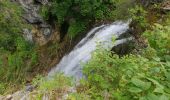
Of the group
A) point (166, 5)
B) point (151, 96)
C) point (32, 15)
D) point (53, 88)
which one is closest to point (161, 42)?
point (53, 88)

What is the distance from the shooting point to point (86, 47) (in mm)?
9078

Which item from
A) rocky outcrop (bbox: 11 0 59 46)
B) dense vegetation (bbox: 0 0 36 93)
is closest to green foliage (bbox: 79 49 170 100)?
dense vegetation (bbox: 0 0 36 93)

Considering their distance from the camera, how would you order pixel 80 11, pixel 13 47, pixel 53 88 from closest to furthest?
1. pixel 53 88
2. pixel 80 11
3. pixel 13 47

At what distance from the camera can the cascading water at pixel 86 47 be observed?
8617 millimetres

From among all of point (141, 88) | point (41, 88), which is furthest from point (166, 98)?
point (41, 88)

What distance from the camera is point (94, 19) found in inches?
410

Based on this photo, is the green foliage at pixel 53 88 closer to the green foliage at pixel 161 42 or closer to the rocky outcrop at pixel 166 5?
the green foliage at pixel 161 42

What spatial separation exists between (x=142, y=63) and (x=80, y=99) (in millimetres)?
666

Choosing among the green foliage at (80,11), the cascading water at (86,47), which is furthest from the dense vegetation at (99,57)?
the cascading water at (86,47)

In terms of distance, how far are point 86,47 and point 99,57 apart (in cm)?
530

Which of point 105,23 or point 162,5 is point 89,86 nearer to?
point 162,5

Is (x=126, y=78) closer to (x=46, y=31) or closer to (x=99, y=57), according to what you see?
(x=99, y=57)

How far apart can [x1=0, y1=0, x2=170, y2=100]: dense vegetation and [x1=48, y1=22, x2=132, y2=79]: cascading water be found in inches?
22.2

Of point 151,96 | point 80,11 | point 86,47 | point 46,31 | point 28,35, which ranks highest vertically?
point 151,96
